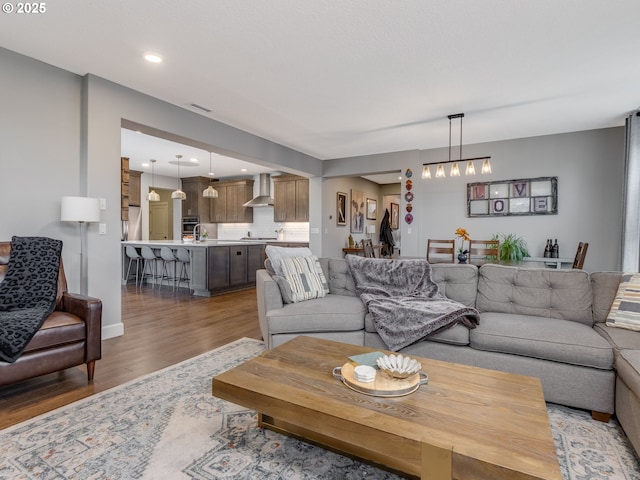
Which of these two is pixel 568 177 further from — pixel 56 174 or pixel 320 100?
pixel 56 174

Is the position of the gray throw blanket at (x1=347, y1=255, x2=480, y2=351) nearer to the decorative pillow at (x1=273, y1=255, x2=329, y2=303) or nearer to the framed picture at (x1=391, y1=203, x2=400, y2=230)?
the decorative pillow at (x1=273, y1=255, x2=329, y2=303)

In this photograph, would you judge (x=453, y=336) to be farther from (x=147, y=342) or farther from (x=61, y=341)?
(x=147, y=342)

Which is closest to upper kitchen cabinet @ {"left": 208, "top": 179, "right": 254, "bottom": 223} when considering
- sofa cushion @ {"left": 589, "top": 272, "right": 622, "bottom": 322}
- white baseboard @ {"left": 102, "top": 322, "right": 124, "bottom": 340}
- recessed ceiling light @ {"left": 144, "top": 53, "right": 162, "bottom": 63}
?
white baseboard @ {"left": 102, "top": 322, "right": 124, "bottom": 340}

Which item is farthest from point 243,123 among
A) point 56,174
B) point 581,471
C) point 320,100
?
point 581,471

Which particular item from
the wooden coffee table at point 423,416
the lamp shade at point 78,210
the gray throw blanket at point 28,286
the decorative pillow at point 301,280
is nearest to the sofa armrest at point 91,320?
the gray throw blanket at point 28,286

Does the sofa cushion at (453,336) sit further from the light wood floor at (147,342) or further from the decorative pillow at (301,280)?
the light wood floor at (147,342)

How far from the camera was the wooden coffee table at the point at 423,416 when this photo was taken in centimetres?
109

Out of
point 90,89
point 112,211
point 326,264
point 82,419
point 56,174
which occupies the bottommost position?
point 82,419

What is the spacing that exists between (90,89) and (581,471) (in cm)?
467

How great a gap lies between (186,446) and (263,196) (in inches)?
291

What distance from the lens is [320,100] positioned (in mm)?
4043

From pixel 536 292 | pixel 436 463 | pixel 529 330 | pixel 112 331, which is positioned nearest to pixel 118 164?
pixel 112 331

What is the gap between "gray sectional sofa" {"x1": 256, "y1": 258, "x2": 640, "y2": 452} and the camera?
6.53 feet

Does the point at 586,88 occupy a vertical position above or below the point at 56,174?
above
